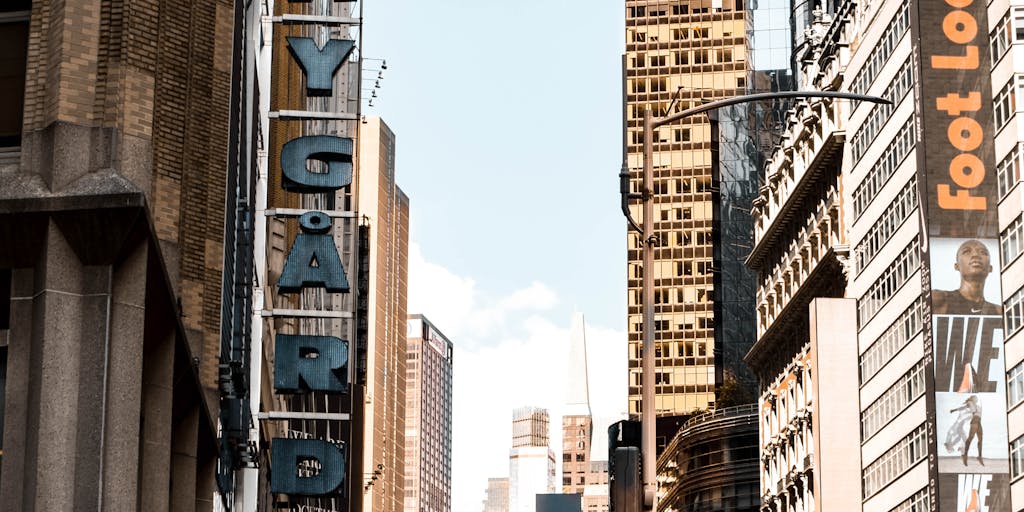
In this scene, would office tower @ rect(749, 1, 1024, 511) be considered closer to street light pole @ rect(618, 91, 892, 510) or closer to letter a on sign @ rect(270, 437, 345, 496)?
letter a on sign @ rect(270, 437, 345, 496)

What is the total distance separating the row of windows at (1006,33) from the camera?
273 ft

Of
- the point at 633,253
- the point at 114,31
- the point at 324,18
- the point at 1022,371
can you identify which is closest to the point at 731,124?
the point at 633,253

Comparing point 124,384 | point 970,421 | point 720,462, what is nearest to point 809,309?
point 970,421

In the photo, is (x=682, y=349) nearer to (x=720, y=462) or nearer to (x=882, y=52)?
(x=720, y=462)

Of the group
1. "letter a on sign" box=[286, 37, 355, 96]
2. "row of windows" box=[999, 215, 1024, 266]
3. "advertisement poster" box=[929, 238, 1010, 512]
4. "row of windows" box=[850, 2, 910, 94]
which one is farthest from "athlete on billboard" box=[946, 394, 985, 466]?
"letter a on sign" box=[286, 37, 355, 96]

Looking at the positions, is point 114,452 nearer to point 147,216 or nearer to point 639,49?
point 147,216

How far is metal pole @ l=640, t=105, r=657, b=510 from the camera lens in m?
23.6

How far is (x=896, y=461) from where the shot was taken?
92.4 meters

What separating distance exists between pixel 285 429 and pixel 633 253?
110533mm

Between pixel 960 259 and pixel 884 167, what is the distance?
9259 millimetres

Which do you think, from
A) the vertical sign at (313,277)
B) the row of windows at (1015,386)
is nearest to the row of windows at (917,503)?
the row of windows at (1015,386)

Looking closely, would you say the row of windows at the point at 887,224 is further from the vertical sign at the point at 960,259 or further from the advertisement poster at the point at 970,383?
the advertisement poster at the point at 970,383

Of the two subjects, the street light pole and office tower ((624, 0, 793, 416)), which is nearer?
the street light pole

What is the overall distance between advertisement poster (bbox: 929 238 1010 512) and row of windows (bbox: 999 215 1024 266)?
695mm
